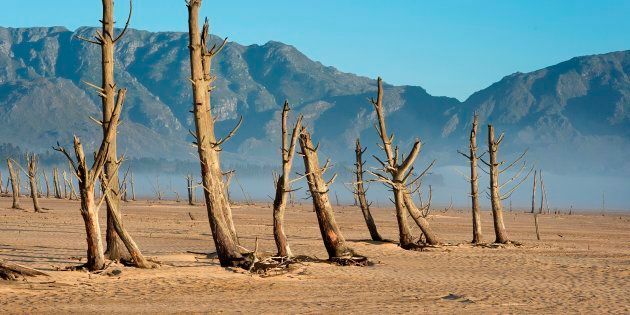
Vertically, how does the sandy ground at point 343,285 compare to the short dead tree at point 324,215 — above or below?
below

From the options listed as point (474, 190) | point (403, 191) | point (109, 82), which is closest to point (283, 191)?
point (109, 82)

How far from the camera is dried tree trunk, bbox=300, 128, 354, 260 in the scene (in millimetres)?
22078

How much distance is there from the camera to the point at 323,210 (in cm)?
2230

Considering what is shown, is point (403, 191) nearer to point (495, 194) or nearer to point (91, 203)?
point (495, 194)

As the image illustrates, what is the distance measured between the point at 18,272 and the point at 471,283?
347 inches

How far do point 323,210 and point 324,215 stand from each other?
0.12m

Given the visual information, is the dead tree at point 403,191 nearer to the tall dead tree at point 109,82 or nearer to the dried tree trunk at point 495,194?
the dried tree trunk at point 495,194

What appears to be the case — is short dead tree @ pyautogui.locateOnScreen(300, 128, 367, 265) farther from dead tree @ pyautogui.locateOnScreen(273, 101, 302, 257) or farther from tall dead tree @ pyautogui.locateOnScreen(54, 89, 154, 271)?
tall dead tree @ pyautogui.locateOnScreen(54, 89, 154, 271)

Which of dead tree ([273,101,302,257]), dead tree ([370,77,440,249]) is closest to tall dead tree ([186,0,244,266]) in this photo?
dead tree ([273,101,302,257])

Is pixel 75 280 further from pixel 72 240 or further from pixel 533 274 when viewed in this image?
pixel 72 240

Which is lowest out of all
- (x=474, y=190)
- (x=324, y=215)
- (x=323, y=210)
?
(x=324, y=215)

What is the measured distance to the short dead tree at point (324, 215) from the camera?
72.0ft

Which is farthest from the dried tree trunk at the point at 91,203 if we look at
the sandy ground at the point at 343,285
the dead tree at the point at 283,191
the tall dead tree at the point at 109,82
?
the dead tree at the point at 283,191

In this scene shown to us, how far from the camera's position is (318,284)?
59.6 ft
